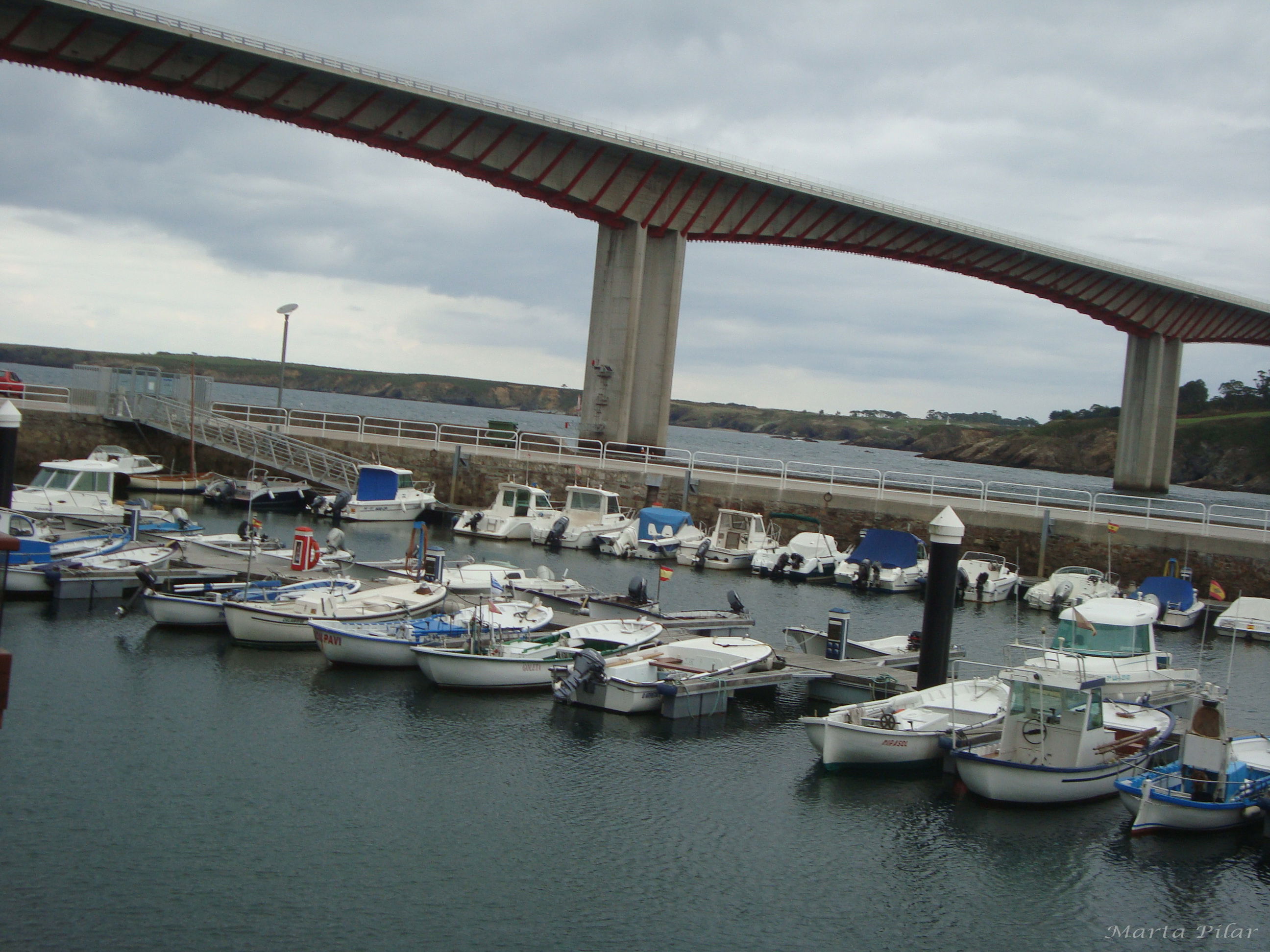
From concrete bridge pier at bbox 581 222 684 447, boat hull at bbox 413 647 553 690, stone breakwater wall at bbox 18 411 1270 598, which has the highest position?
concrete bridge pier at bbox 581 222 684 447

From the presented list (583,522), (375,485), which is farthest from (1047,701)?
(375,485)

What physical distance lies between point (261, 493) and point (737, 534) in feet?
62.3

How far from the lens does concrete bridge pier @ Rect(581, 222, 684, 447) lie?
179 ft

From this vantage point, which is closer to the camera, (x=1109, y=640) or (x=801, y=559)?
(x=1109, y=640)

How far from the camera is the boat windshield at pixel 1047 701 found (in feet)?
52.3

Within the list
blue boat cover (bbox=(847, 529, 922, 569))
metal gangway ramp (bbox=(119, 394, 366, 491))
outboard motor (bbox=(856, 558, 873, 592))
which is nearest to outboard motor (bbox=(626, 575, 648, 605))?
outboard motor (bbox=(856, 558, 873, 592))

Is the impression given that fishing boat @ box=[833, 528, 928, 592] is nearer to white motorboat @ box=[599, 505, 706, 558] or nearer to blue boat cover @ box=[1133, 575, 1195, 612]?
white motorboat @ box=[599, 505, 706, 558]

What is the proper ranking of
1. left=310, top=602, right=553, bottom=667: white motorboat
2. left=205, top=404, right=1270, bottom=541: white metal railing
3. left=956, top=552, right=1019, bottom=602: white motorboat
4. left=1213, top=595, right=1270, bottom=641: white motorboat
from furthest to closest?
left=205, top=404, right=1270, bottom=541: white metal railing < left=956, top=552, right=1019, bottom=602: white motorboat < left=1213, top=595, right=1270, bottom=641: white motorboat < left=310, top=602, right=553, bottom=667: white motorboat

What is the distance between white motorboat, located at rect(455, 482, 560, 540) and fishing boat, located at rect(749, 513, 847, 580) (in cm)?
827

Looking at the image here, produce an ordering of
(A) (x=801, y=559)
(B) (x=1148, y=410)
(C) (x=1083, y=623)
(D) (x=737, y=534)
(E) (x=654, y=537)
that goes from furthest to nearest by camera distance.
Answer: (B) (x=1148, y=410) → (D) (x=737, y=534) → (E) (x=654, y=537) → (A) (x=801, y=559) → (C) (x=1083, y=623)

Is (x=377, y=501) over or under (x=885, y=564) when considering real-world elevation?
over

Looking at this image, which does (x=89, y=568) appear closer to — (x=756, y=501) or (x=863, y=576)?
(x=863, y=576)

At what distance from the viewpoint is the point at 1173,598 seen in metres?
33.4

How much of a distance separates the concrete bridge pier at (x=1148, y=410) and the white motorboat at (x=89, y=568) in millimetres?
76551
